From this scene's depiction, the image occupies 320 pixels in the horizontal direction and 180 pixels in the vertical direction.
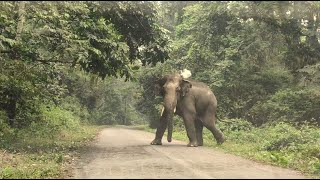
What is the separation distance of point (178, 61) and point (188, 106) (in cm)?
1476

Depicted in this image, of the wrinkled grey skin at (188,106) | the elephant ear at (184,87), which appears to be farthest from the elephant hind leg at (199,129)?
the elephant ear at (184,87)

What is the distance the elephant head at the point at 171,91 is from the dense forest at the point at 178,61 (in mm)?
802

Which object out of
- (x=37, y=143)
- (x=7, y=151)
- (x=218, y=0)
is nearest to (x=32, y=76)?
(x=7, y=151)

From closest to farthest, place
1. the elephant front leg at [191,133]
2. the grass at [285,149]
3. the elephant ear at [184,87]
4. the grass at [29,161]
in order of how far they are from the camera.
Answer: the grass at [29,161] < the grass at [285,149] < the elephant front leg at [191,133] < the elephant ear at [184,87]

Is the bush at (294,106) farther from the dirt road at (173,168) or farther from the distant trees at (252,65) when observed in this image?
the dirt road at (173,168)

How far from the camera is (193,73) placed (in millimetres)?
32281

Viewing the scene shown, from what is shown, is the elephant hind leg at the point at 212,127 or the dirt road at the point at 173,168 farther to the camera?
the elephant hind leg at the point at 212,127

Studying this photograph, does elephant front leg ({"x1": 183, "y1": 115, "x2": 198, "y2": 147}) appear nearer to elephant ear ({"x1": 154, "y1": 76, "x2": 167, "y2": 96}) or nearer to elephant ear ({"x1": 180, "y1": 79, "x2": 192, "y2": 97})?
elephant ear ({"x1": 180, "y1": 79, "x2": 192, "y2": 97})

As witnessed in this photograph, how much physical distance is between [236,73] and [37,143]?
14.9m

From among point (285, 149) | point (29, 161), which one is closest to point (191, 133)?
point (285, 149)

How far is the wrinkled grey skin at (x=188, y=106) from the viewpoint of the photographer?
16938mm

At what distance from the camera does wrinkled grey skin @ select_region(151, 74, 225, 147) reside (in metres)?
16.9

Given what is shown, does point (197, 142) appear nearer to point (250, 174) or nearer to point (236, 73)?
point (250, 174)

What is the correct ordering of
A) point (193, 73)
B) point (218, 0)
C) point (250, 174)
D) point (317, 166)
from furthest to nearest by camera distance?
point (193, 73) < point (317, 166) < point (250, 174) < point (218, 0)
